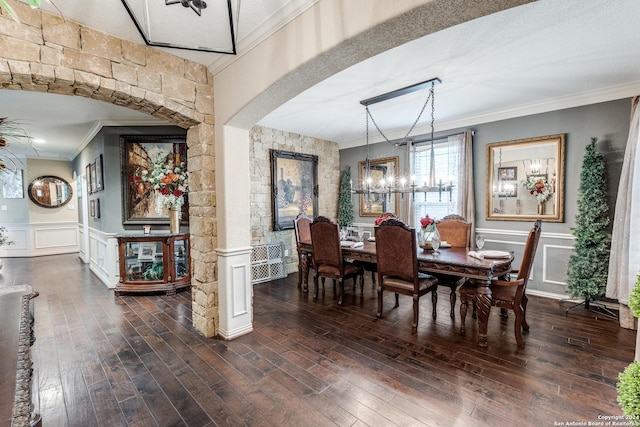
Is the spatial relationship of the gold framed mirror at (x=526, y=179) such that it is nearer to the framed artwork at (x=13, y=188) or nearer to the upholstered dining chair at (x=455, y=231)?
the upholstered dining chair at (x=455, y=231)

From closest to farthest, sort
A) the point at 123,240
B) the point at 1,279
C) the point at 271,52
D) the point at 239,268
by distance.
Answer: the point at 271,52
the point at 239,268
the point at 123,240
the point at 1,279

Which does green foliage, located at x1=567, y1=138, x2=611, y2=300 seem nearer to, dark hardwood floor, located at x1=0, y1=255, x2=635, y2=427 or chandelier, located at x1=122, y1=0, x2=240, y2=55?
dark hardwood floor, located at x1=0, y1=255, x2=635, y2=427

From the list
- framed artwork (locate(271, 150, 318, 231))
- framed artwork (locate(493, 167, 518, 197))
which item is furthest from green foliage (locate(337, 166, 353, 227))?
framed artwork (locate(493, 167, 518, 197))

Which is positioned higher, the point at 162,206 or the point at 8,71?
the point at 8,71

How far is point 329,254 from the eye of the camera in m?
3.91

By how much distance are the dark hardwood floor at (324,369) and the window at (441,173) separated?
6.85 feet

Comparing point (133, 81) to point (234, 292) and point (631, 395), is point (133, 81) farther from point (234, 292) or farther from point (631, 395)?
point (631, 395)

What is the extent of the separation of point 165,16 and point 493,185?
4.63 m

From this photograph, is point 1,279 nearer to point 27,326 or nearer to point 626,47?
point 27,326

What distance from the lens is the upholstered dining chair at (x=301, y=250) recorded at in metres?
4.55

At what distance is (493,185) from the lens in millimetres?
4551

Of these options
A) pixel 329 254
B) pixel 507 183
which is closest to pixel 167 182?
pixel 329 254

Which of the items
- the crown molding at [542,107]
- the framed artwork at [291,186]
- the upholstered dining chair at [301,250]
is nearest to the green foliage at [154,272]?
the framed artwork at [291,186]

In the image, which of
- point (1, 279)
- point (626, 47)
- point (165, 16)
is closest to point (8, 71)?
point (165, 16)
